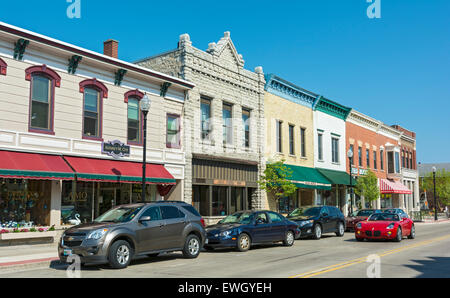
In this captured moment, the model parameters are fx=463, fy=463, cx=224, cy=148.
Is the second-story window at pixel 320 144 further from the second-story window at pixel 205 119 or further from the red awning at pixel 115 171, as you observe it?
the red awning at pixel 115 171

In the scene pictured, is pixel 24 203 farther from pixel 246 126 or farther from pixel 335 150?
pixel 335 150

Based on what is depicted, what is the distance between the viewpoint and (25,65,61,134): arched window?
1723 cm

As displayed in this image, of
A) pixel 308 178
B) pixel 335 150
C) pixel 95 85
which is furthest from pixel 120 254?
pixel 335 150

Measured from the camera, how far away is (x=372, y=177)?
39188mm

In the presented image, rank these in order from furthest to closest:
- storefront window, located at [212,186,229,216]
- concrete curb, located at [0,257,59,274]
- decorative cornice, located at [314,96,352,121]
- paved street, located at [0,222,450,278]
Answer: decorative cornice, located at [314,96,352,121] → storefront window, located at [212,186,229,216] → concrete curb, located at [0,257,59,274] → paved street, located at [0,222,450,278]

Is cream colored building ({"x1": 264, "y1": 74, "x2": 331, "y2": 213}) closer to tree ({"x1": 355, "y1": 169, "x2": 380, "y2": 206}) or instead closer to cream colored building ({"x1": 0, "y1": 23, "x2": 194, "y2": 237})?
tree ({"x1": 355, "y1": 169, "x2": 380, "y2": 206})

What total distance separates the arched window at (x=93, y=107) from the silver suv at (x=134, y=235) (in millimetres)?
6445

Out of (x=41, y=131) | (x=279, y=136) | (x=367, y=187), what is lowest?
(x=367, y=187)

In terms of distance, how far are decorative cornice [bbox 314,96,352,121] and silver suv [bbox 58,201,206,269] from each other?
23095 millimetres

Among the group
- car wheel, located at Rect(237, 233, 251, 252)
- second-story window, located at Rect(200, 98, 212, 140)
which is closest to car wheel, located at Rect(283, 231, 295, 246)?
car wheel, located at Rect(237, 233, 251, 252)

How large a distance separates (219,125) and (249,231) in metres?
10.2

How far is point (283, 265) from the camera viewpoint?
40.5 ft

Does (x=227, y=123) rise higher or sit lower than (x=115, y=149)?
higher
